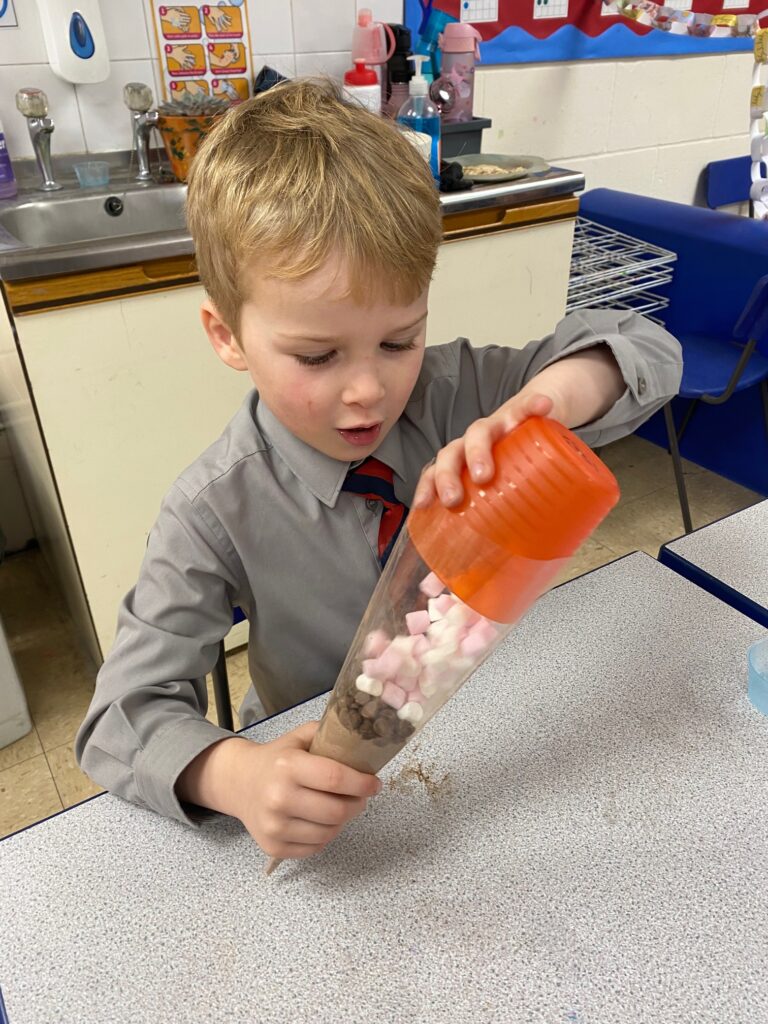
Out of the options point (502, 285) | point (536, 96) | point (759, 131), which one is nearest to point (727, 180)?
point (759, 131)

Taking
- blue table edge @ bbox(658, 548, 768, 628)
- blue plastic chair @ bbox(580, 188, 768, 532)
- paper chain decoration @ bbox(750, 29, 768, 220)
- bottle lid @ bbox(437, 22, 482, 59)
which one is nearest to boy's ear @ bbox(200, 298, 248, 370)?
blue table edge @ bbox(658, 548, 768, 628)

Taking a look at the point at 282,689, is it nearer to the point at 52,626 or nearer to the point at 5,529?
the point at 52,626

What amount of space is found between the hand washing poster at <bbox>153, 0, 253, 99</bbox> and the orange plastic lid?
1743 mm

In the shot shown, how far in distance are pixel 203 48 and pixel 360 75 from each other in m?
0.36

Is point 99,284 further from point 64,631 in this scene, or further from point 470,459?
point 470,459

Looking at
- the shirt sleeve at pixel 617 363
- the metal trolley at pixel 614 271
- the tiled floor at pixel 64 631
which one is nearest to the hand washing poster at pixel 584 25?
the metal trolley at pixel 614 271

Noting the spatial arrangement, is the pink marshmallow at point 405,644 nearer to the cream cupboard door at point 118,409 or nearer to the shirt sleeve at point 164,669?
the shirt sleeve at point 164,669

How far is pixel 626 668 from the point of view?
733mm

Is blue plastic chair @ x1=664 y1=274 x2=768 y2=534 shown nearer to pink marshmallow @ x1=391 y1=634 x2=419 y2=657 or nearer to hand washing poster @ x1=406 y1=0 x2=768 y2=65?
hand washing poster @ x1=406 y1=0 x2=768 y2=65

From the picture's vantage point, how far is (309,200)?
24.6 inches

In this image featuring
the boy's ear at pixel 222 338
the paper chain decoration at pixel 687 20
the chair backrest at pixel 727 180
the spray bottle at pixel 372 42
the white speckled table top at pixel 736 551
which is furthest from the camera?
the chair backrest at pixel 727 180

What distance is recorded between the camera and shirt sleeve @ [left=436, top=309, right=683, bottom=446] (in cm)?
81

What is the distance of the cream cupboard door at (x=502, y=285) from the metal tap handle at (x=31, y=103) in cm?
88

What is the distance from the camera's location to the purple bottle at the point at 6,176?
1651mm
